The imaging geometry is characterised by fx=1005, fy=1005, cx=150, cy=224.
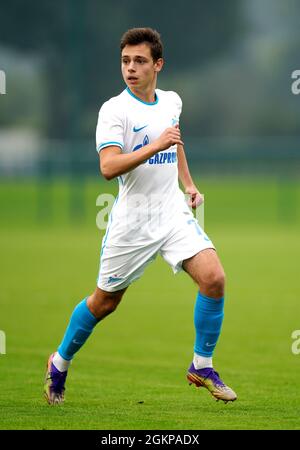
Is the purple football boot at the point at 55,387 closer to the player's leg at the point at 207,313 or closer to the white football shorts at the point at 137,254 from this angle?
the white football shorts at the point at 137,254

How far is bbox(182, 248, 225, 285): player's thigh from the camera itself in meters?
6.14

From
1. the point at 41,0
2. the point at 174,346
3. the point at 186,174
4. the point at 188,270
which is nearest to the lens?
the point at 188,270

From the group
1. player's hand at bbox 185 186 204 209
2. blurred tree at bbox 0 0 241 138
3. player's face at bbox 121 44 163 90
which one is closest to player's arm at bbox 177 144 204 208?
player's hand at bbox 185 186 204 209

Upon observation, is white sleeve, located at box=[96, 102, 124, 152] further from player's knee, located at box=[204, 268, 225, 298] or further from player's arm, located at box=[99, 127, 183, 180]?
player's knee, located at box=[204, 268, 225, 298]

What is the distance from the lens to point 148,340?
385 inches

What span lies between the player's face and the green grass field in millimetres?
2062

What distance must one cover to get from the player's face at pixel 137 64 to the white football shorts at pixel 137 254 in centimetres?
93

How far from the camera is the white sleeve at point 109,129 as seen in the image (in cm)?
613

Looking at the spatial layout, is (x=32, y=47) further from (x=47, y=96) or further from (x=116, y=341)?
(x=116, y=341)

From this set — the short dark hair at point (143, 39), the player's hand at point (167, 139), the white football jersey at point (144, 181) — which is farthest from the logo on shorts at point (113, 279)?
the short dark hair at point (143, 39)

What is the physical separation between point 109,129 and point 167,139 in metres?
0.47

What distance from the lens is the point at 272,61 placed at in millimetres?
26531

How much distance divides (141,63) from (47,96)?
68.3ft
